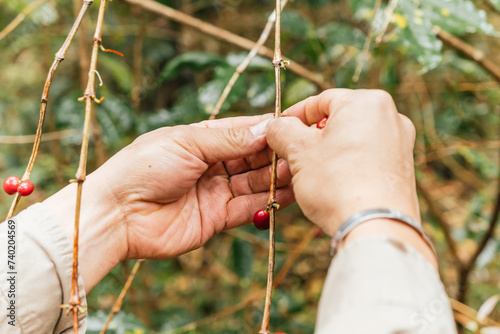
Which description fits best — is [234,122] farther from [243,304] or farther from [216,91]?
[243,304]

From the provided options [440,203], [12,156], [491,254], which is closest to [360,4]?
[491,254]

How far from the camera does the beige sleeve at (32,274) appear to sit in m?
0.91

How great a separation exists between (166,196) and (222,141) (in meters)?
0.22

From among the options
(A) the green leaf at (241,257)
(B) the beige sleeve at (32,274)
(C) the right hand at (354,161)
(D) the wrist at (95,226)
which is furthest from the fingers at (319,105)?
(A) the green leaf at (241,257)

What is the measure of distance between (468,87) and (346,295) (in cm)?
167

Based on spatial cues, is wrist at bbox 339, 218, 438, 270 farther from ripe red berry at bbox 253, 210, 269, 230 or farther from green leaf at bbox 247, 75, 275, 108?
green leaf at bbox 247, 75, 275, 108

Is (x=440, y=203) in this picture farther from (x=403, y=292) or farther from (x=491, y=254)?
(x=403, y=292)

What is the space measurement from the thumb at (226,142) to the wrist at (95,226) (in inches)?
10.1

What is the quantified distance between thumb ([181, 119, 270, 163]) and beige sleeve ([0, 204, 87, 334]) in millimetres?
366

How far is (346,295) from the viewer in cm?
59

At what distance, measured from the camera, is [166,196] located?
1111 millimetres

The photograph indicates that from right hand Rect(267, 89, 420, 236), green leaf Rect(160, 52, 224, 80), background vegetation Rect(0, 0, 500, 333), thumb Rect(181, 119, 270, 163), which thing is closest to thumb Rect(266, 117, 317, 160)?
right hand Rect(267, 89, 420, 236)

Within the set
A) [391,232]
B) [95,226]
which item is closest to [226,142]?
[95,226]

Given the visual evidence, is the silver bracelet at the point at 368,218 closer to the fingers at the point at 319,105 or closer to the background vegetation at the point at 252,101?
the fingers at the point at 319,105
